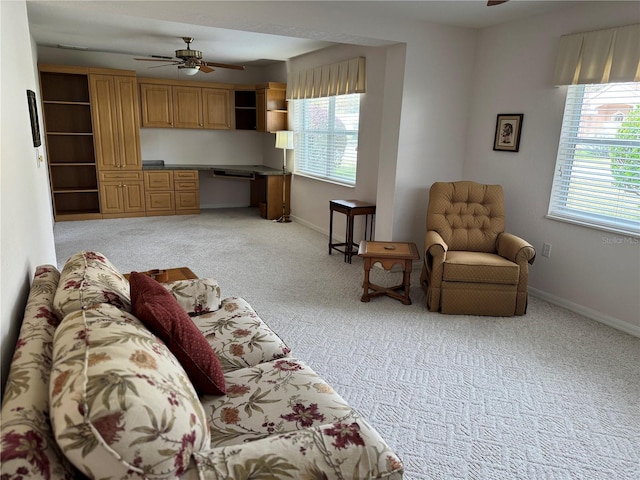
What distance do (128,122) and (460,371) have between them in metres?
6.12

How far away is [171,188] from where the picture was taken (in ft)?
23.7

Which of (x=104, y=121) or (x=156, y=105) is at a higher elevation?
(x=156, y=105)

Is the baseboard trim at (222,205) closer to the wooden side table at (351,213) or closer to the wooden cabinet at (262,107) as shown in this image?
the wooden cabinet at (262,107)

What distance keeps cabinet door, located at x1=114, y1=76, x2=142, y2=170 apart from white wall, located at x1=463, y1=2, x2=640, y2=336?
16.3 feet

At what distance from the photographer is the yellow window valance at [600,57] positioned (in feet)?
10.2

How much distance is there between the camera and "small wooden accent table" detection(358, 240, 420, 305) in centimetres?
369

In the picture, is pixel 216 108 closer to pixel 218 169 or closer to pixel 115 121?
pixel 218 169

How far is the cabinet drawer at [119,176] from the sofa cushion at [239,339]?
5.36 m

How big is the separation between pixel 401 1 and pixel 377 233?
2.25 meters

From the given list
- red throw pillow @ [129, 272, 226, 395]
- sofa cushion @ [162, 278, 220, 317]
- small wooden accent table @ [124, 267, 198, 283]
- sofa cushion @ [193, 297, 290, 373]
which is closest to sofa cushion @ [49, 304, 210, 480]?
red throw pillow @ [129, 272, 226, 395]

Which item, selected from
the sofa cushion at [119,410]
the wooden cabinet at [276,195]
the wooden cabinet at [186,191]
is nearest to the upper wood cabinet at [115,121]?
the wooden cabinet at [186,191]

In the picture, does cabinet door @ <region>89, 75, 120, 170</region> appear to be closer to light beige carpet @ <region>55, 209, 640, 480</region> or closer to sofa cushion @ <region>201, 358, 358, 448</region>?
light beige carpet @ <region>55, 209, 640, 480</region>

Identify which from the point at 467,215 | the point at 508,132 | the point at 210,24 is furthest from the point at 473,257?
the point at 210,24

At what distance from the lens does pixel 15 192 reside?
5.93ft
